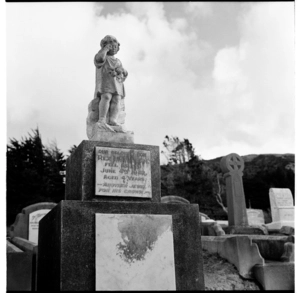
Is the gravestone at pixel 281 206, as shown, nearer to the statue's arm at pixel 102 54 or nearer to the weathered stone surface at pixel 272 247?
the weathered stone surface at pixel 272 247

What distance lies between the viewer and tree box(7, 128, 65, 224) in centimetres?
2345

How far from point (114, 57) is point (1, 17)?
3.52 m

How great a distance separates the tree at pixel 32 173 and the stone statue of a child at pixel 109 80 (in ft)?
59.1

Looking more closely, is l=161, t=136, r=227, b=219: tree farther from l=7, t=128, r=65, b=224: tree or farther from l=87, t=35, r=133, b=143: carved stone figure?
l=87, t=35, r=133, b=143: carved stone figure

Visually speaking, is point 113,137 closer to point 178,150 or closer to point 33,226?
point 33,226

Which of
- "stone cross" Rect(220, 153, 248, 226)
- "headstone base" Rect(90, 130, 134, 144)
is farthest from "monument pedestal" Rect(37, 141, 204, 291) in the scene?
"stone cross" Rect(220, 153, 248, 226)

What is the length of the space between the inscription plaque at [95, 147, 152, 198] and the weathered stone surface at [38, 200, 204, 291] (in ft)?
1.07

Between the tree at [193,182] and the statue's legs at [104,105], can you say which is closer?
the statue's legs at [104,105]

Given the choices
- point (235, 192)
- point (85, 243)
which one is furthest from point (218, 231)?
point (85, 243)

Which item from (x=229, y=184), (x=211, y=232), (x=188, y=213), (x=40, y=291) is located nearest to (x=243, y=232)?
(x=211, y=232)

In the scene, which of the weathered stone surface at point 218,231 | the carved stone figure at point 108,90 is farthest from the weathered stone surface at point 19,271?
the weathered stone surface at point 218,231

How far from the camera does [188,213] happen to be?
531cm

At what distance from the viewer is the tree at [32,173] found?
2345 centimetres

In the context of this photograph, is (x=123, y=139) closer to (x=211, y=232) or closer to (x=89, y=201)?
(x=89, y=201)
